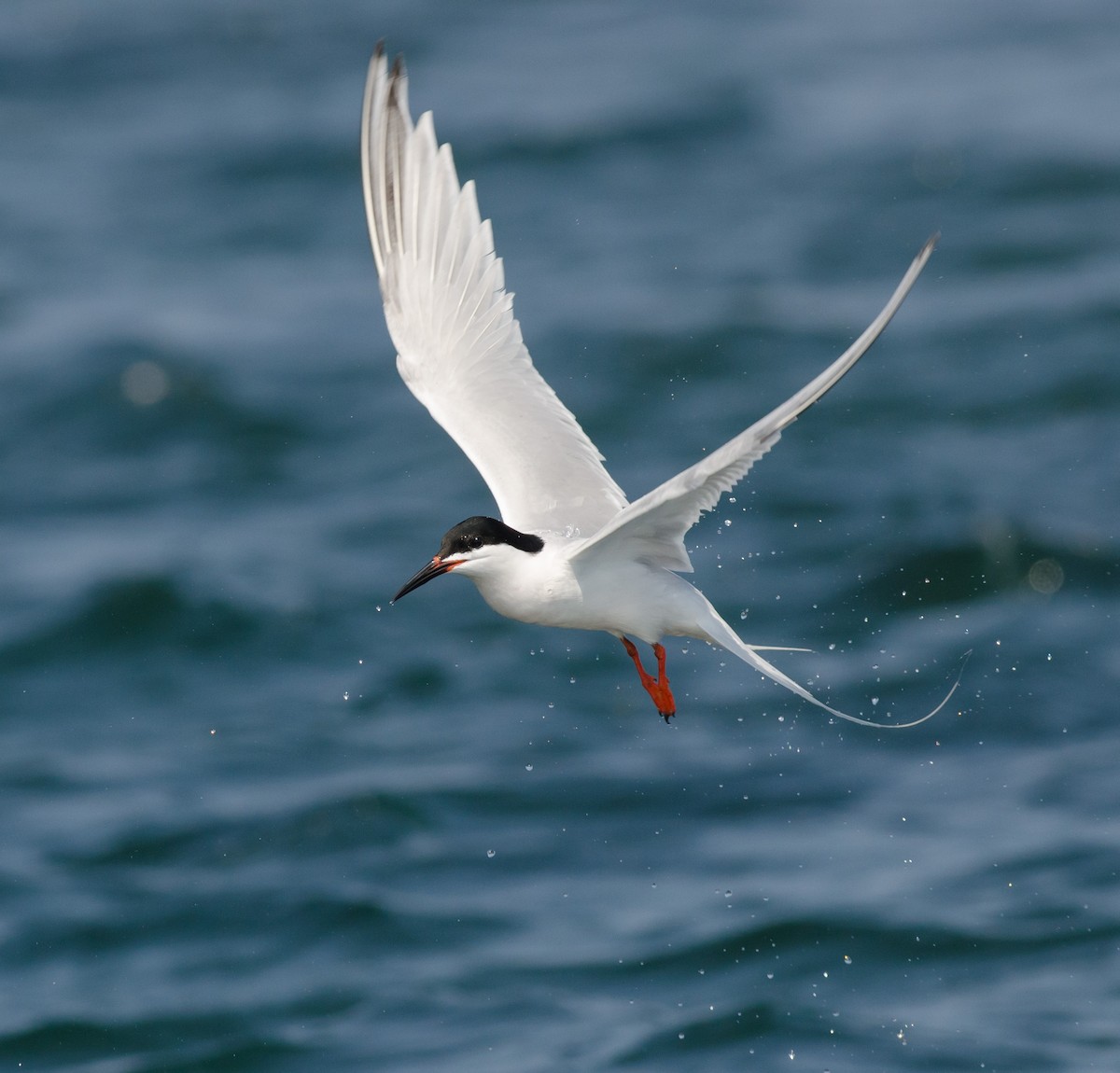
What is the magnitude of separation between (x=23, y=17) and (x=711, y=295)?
1315 centimetres

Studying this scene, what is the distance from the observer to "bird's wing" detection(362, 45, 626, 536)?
9.59 m

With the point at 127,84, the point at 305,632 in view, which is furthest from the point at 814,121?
the point at 305,632

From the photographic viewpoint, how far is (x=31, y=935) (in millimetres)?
16703

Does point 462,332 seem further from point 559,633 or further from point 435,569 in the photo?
point 559,633

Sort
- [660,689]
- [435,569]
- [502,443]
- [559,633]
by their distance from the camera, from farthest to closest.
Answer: [559,633]
[502,443]
[660,689]
[435,569]

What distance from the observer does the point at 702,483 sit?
759cm

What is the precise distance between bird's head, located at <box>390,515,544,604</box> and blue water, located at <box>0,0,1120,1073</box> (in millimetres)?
7035

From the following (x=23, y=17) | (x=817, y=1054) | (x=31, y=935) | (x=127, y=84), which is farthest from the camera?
(x=23, y=17)

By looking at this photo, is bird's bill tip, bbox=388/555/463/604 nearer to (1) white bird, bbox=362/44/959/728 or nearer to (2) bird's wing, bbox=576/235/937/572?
(1) white bird, bbox=362/44/959/728

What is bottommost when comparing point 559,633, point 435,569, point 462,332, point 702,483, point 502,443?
point 702,483

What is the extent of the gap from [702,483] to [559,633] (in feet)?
41.6

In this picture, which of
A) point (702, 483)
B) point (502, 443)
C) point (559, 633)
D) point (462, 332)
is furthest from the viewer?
point (559, 633)

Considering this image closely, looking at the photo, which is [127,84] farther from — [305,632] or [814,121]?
[305,632]

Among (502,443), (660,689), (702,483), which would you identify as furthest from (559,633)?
(702,483)
